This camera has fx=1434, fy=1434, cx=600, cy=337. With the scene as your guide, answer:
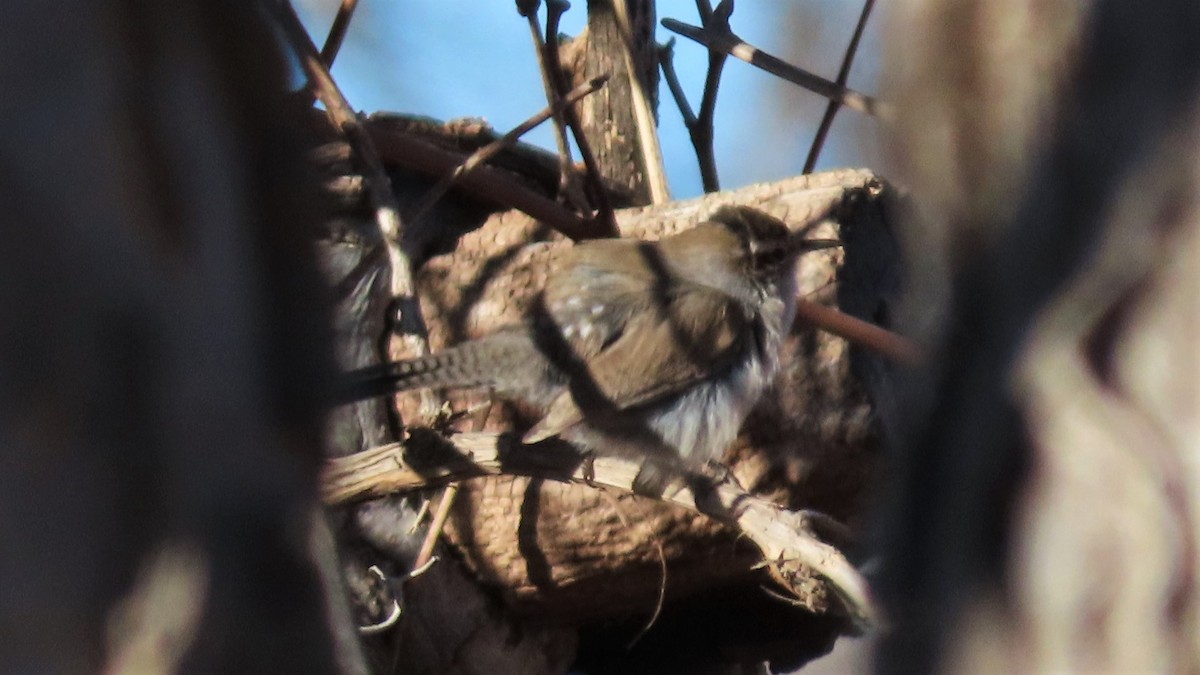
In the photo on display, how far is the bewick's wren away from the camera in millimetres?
3891

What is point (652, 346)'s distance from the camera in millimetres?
4406

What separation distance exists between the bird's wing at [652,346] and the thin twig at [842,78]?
507mm

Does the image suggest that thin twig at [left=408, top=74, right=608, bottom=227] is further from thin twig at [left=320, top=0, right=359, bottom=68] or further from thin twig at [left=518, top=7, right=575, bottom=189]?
thin twig at [left=320, top=0, right=359, bottom=68]

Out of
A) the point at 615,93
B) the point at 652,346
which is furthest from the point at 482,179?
the point at 615,93

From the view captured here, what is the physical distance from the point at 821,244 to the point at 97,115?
315 cm

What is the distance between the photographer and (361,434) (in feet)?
12.6

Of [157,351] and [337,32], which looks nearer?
[157,351]

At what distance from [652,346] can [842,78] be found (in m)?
1.01

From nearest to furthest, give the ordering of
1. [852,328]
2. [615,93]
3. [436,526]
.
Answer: [852,328] → [436,526] → [615,93]

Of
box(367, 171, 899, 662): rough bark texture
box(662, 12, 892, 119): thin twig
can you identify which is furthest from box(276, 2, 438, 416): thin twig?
box(662, 12, 892, 119): thin twig

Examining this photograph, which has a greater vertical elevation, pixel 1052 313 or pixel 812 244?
pixel 812 244

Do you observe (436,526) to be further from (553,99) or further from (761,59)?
(761,59)

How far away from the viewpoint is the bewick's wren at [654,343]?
12.8ft

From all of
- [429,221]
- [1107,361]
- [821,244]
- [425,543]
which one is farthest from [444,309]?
[1107,361]
